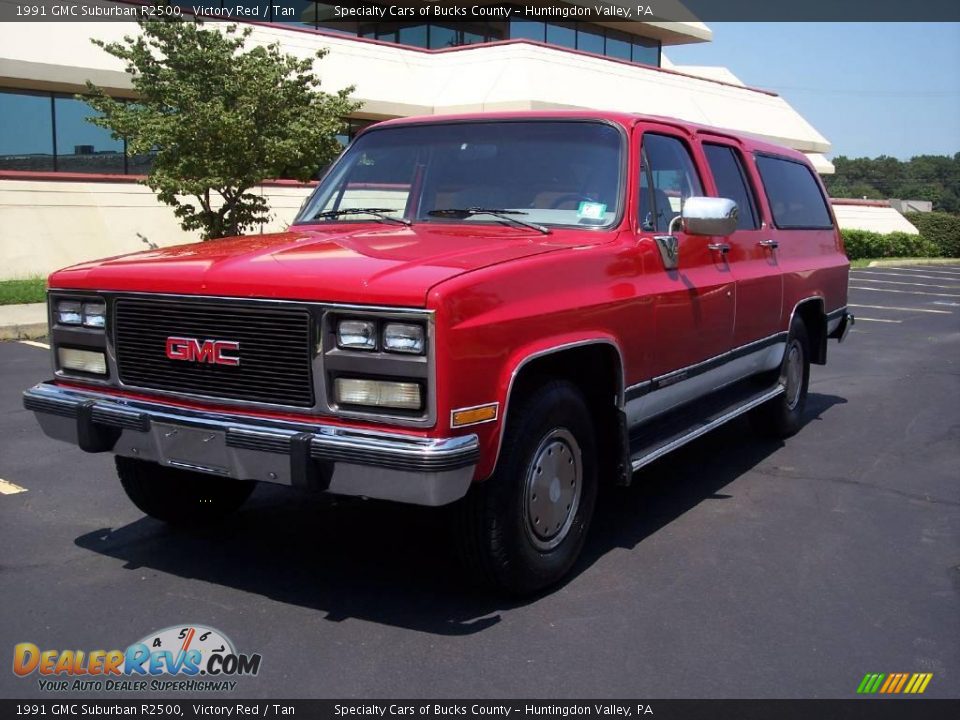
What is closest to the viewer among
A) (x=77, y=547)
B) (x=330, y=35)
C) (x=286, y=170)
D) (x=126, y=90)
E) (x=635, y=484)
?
(x=77, y=547)

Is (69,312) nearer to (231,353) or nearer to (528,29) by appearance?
(231,353)

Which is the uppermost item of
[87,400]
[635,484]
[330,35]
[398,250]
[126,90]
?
[330,35]

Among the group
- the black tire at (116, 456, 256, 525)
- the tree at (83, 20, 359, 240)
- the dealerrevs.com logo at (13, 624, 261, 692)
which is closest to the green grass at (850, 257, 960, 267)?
the tree at (83, 20, 359, 240)

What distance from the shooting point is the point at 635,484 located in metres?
6.15

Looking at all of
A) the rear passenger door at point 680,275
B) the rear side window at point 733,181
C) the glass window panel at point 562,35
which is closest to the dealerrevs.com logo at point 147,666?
the rear passenger door at point 680,275

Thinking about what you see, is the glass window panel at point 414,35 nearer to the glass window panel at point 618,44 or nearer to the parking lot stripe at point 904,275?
the glass window panel at point 618,44

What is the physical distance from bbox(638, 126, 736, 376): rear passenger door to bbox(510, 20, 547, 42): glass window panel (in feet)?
80.1

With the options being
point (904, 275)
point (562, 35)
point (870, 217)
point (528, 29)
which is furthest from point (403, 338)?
point (870, 217)

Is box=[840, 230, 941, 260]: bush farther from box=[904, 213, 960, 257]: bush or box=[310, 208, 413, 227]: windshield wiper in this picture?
box=[310, 208, 413, 227]: windshield wiper

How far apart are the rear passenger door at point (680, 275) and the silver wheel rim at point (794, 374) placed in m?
1.56

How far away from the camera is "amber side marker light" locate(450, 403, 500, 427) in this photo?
362 cm

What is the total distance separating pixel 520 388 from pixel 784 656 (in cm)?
144
